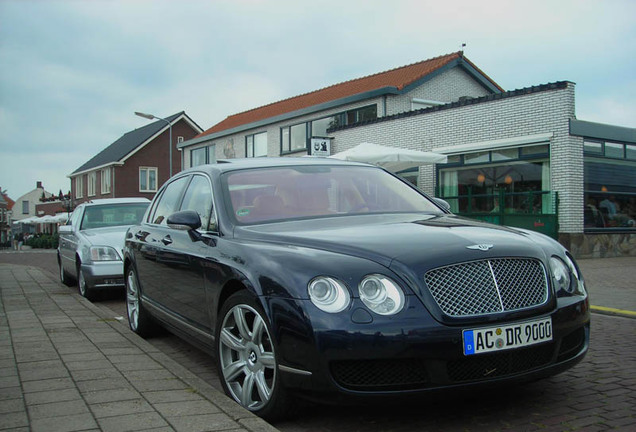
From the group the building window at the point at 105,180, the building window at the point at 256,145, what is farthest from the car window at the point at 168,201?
the building window at the point at 105,180

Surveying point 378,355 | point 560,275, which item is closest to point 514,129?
point 560,275

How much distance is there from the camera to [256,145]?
30.3 meters

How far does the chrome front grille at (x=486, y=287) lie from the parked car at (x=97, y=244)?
685 centimetres

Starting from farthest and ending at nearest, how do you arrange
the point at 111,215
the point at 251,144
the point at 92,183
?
1. the point at 92,183
2. the point at 251,144
3. the point at 111,215

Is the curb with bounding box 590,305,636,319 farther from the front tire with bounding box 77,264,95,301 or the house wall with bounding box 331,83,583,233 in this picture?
the house wall with bounding box 331,83,583,233

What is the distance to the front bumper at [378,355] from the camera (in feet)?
9.70

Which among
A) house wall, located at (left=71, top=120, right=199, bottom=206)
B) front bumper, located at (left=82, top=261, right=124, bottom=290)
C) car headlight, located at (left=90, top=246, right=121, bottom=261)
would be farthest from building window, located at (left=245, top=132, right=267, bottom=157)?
house wall, located at (left=71, top=120, right=199, bottom=206)

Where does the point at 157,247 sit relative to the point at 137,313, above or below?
above

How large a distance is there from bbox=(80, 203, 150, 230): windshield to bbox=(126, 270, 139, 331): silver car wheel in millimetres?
4141

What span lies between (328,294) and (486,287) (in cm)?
82

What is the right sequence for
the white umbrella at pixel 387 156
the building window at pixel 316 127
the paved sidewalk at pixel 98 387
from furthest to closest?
the building window at pixel 316 127
the white umbrella at pixel 387 156
the paved sidewalk at pixel 98 387

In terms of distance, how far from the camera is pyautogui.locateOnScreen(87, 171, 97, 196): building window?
2231 inches

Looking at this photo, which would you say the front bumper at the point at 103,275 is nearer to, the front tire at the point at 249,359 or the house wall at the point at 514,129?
the front tire at the point at 249,359

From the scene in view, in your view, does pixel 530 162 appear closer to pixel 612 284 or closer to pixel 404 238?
pixel 612 284
